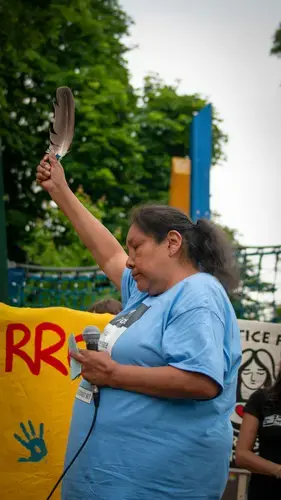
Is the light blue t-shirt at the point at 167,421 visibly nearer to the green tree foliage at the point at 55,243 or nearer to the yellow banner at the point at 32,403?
the yellow banner at the point at 32,403

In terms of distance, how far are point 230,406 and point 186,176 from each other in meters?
7.04

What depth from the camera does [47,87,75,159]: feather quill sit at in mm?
3686

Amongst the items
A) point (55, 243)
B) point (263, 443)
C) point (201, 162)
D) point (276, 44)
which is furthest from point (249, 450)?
point (55, 243)

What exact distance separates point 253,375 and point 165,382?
290 centimetres

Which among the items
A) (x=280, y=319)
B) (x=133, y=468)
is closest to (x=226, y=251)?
(x=133, y=468)

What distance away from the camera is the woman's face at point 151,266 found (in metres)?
3.06

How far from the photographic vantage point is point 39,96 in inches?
779

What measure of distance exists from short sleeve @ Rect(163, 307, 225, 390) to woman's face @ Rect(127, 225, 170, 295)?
0.20 metres

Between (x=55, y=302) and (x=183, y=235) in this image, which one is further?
(x=55, y=302)

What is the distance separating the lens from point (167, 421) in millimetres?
2887

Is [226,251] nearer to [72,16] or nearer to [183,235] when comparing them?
[183,235]

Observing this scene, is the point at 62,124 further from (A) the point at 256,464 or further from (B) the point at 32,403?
(A) the point at 256,464

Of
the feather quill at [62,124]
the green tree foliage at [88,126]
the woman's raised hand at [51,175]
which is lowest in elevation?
the woman's raised hand at [51,175]

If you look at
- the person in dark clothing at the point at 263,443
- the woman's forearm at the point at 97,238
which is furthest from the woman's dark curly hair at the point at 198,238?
the person in dark clothing at the point at 263,443
